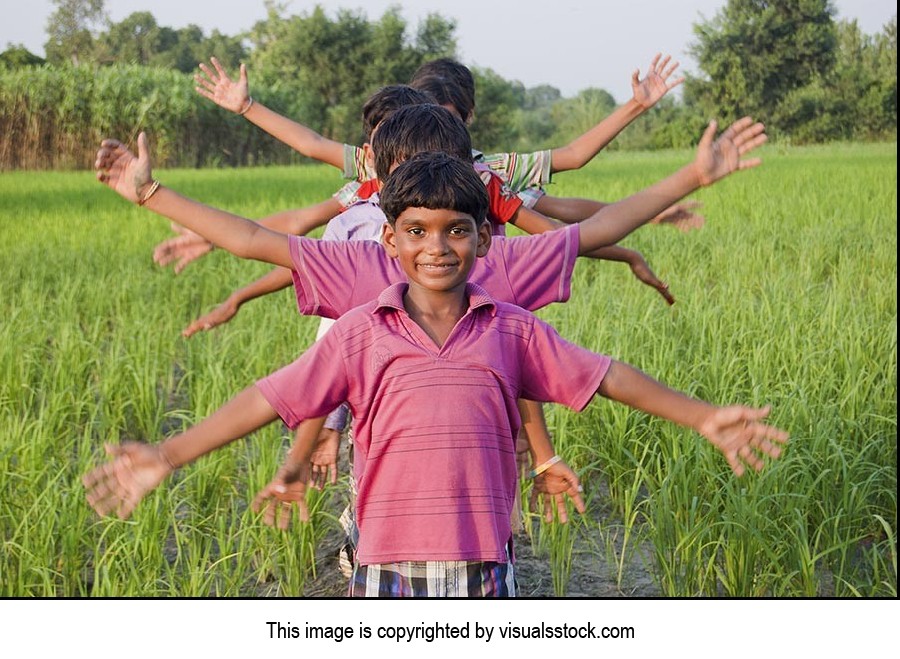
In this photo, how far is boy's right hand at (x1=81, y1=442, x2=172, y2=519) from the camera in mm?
1500

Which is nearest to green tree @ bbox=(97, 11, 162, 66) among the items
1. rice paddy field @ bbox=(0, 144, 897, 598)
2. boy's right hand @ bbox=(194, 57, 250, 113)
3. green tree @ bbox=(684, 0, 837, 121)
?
green tree @ bbox=(684, 0, 837, 121)

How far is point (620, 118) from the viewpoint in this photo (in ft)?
8.29

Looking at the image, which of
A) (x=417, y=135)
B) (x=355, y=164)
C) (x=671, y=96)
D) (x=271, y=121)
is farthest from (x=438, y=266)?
(x=671, y=96)

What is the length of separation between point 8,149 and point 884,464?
59.8 ft

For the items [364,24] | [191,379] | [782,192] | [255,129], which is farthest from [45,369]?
[364,24]

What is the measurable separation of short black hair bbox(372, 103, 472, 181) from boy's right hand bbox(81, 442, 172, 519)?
64 cm

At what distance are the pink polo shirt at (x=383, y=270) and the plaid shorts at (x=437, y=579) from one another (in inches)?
17.7

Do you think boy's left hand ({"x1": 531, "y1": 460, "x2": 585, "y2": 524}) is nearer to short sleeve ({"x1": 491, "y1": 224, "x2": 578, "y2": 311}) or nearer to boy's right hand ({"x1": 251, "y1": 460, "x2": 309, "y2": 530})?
short sleeve ({"x1": 491, "y1": 224, "x2": 578, "y2": 311})

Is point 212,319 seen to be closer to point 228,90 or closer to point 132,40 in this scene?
point 228,90

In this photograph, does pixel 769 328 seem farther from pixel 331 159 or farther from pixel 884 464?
pixel 331 159

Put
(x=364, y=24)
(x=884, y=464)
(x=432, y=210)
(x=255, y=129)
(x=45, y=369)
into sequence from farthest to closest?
(x=364, y=24) → (x=255, y=129) → (x=45, y=369) → (x=884, y=464) → (x=432, y=210)

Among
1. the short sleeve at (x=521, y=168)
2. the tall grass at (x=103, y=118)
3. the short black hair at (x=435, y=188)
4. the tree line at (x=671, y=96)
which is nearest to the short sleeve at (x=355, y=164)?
the short sleeve at (x=521, y=168)

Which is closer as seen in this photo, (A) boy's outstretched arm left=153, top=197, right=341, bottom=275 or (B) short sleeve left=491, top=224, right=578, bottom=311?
(B) short sleeve left=491, top=224, right=578, bottom=311
